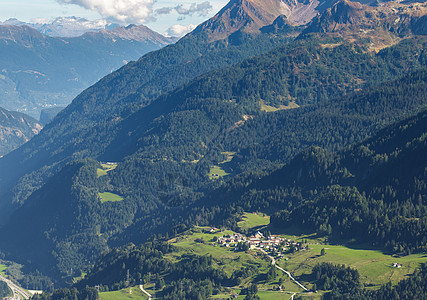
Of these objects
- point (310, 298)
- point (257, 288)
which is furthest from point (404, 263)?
point (257, 288)

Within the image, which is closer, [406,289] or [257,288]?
[406,289]

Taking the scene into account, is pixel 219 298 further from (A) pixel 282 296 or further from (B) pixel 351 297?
(B) pixel 351 297

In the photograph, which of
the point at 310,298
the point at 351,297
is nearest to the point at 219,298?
the point at 310,298

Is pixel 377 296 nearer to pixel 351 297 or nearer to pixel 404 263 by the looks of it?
pixel 351 297

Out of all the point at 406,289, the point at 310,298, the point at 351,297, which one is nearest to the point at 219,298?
the point at 310,298

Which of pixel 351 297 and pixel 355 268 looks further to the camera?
pixel 355 268

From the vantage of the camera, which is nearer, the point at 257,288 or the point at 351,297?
the point at 351,297

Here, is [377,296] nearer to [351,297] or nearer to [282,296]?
[351,297]
